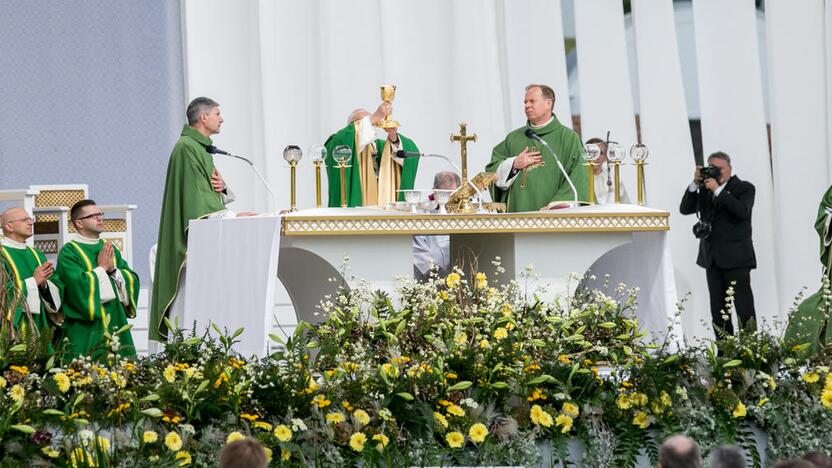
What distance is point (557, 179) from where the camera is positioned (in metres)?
7.23

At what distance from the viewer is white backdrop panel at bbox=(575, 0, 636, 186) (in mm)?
10914

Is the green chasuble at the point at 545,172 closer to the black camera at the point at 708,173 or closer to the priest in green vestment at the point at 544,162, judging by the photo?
→ the priest in green vestment at the point at 544,162

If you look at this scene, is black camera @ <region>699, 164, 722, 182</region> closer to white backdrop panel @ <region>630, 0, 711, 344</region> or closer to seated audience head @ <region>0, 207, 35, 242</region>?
white backdrop panel @ <region>630, 0, 711, 344</region>

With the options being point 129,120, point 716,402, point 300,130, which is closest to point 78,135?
point 129,120

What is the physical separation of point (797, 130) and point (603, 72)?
177 cm

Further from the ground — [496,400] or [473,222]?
[473,222]

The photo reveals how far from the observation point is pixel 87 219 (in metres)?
7.80

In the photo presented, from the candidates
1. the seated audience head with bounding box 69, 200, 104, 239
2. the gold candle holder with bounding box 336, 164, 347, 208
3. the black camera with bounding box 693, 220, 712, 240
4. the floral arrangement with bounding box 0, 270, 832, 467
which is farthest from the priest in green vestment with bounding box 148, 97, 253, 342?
the black camera with bounding box 693, 220, 712, 240

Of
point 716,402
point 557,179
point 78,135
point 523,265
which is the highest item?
point 78,135

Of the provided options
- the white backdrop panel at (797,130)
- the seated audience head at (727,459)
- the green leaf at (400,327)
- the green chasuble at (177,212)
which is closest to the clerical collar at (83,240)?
the green chasuble at (177,212)

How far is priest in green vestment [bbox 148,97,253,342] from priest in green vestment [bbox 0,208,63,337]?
0.61 metres

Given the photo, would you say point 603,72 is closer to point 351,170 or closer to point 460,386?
point 351,170

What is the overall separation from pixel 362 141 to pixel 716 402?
3.67 metres

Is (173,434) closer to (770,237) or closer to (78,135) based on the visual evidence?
(78,135)
